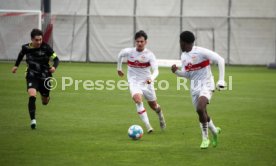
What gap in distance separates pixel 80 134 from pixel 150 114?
475cm

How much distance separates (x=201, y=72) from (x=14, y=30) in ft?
101

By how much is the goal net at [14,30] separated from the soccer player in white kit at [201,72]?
98.2ft

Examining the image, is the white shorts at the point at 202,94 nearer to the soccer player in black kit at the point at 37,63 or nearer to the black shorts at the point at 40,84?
the soccer player in black kit at the point at 37,63

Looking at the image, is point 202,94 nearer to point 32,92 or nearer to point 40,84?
point 32,92

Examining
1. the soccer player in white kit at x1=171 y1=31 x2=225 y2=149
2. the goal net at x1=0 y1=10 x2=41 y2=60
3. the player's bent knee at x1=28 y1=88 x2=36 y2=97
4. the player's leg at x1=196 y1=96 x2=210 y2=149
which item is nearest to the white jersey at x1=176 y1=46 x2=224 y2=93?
the soccer player in white kit at x1=171 y1=31 x2=225 y2=149

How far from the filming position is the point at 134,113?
1838cm

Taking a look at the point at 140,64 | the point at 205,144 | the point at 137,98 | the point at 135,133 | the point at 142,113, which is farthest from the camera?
the point at 140,64

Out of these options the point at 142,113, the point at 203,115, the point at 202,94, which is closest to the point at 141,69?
the point at 142,113

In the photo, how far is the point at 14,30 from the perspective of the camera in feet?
137

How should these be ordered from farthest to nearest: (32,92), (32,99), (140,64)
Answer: (140,64) → (32,92) → (32,99)

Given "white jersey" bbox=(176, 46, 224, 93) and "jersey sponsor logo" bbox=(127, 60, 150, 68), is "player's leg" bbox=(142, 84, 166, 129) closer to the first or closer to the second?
"jersey sponsor logo" bbox=(127, 60, 150, 68)

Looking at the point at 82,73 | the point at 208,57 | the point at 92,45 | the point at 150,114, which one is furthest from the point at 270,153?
the point at 92,45

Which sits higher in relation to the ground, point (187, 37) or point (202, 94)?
point (187, 37)

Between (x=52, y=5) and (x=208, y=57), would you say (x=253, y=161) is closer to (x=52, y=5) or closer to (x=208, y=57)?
(x=208, y=57)
